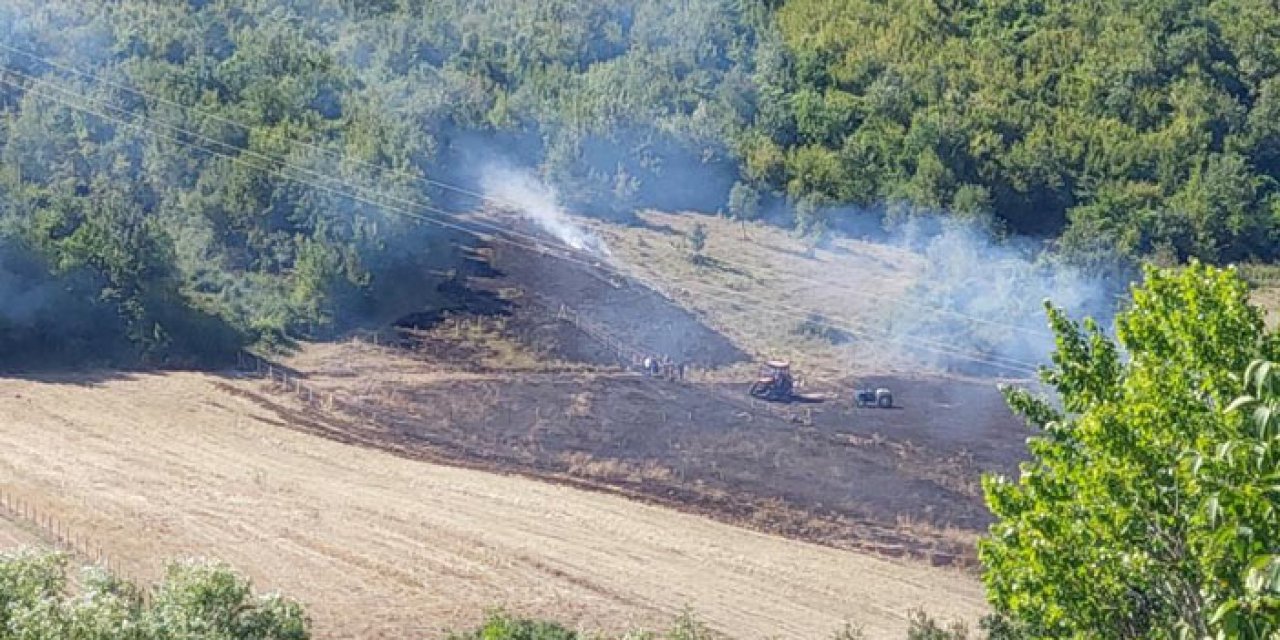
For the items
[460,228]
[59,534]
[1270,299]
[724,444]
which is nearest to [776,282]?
[460,228]

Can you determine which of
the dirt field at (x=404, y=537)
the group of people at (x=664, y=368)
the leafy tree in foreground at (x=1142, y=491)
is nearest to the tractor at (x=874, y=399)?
the group of people at (x=664, y=368)

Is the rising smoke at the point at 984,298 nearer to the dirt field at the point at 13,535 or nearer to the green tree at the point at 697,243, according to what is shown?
the green tree at the point at 697,243

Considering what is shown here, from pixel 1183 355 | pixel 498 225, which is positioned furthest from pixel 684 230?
pixel 1183 355

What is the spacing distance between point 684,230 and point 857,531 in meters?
25.2

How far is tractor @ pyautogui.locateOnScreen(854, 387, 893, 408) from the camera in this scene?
4575 centimetres

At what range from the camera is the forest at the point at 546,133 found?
4819 centimetres

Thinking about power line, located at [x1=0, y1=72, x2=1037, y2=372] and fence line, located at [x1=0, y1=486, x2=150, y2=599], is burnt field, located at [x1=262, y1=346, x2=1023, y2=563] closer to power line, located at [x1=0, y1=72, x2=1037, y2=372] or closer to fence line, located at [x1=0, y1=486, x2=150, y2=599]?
power line, located at [x1=0, y1=72, x2=1037, y2=372]

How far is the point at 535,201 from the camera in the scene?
61750mm

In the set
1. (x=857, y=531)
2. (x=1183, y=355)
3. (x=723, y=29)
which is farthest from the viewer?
(x=723, y=29)

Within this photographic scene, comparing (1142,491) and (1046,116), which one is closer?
(1142,491)

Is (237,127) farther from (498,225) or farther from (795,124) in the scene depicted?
(795,124)

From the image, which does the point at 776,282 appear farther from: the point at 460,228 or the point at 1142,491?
the point at 1142,491

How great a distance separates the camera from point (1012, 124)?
66438mm

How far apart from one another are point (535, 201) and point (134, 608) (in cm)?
4442
